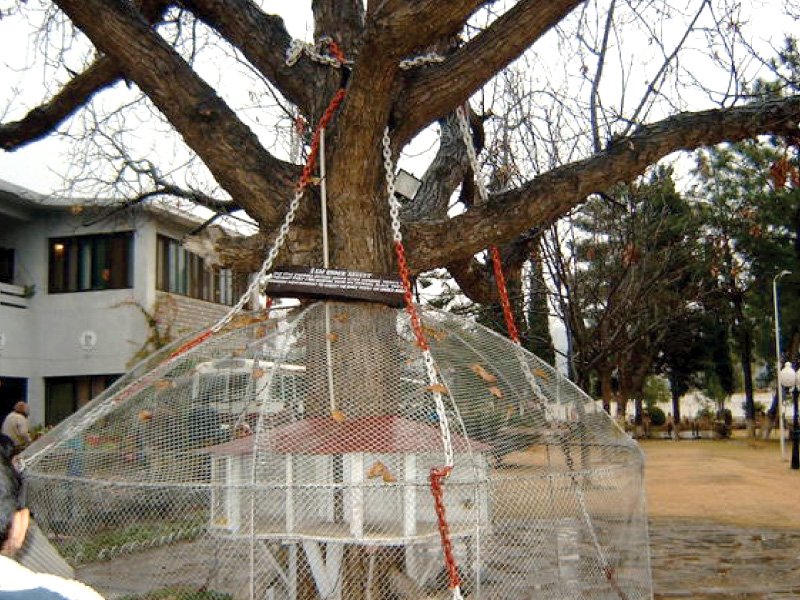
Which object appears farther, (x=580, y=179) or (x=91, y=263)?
(x=91, y=263)

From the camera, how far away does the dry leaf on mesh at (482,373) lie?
508 cm

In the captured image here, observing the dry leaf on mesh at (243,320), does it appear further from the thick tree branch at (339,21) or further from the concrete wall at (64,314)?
the concrete wall at (64,314)

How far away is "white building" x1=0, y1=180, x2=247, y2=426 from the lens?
1998cm

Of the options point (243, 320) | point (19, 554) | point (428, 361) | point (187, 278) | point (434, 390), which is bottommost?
point (19, 554)

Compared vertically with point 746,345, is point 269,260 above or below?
below

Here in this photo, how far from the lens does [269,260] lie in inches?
208

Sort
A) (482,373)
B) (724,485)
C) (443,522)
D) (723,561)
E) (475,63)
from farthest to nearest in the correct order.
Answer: (724,485) → (723,561) → (475,63) → (482,373) → (443,522)

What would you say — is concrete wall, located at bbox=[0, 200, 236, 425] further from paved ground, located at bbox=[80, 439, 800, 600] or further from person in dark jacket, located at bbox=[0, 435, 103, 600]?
person in dark jacket, located at bbox=[0, 435, 103, 600]

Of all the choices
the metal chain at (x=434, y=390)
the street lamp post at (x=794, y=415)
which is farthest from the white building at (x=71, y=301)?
the street lamp post at (x=794, y=415)

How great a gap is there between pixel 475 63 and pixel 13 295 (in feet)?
55.6

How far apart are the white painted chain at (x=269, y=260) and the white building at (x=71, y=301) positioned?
14335 millimetres

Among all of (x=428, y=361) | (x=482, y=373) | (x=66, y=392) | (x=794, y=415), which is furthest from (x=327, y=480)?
(x=794, y=415)

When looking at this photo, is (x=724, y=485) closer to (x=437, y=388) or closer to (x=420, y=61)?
(x=420, y=61)

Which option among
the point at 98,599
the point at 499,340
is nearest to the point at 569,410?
the point at 499,340
